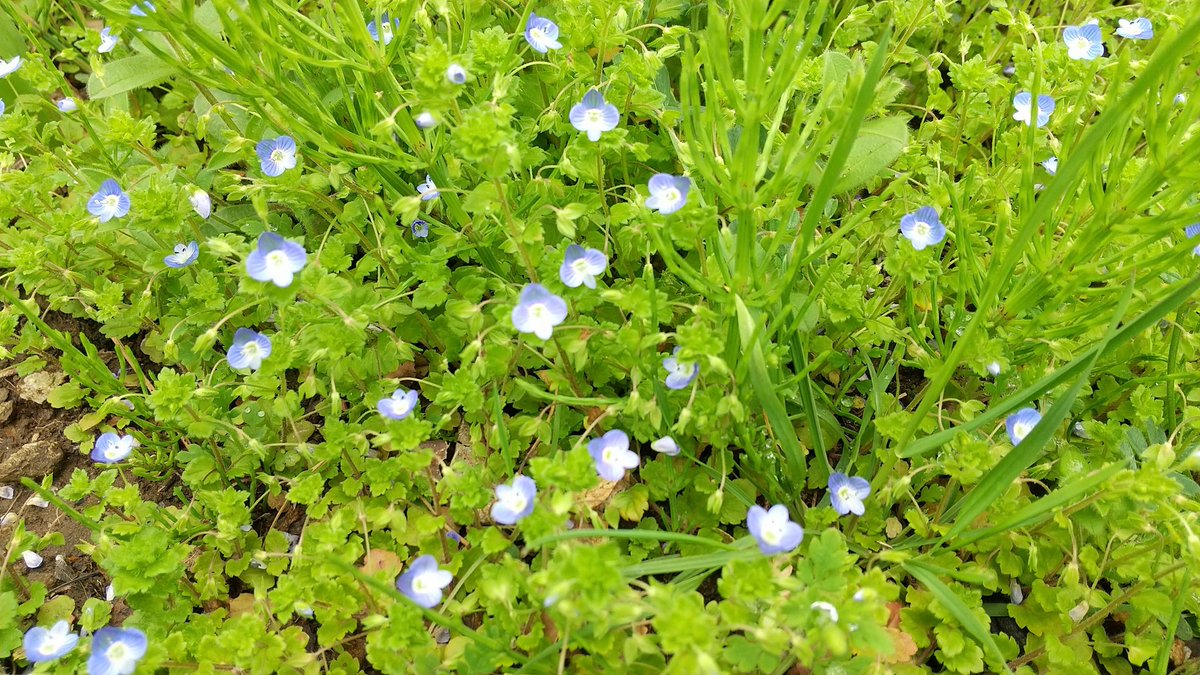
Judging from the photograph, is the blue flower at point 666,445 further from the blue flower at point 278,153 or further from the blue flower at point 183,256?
the blue flower at point 183,256

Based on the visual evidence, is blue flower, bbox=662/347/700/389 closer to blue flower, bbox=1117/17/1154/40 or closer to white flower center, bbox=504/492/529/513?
white flower center, bbox=504/492/529/513

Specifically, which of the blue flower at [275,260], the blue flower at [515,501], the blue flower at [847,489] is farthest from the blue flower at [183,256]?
the blue flower at [847,489]

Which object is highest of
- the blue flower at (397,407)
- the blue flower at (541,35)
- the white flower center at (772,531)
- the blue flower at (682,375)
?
the blue flower at (541,35)

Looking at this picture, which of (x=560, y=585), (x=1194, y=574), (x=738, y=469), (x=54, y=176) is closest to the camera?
(x=560, y=585)

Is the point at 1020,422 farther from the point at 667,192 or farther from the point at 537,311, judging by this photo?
the point at 537,311

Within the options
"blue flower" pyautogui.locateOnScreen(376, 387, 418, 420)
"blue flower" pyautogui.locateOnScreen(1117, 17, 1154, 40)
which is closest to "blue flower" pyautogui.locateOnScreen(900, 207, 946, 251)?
"blue flower" pyautogui.locateOnScreen(1117, 17, 1154, 40)

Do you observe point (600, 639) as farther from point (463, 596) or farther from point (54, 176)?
point (54, 176)

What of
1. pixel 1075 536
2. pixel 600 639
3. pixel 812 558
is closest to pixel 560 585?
pixel 600 639
